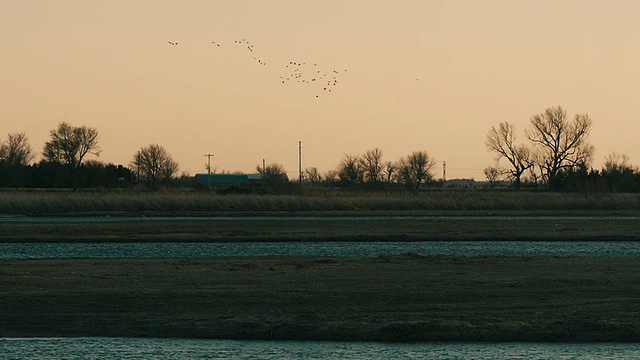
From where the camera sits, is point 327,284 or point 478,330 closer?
point 478,330

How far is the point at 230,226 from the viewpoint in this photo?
179 ft

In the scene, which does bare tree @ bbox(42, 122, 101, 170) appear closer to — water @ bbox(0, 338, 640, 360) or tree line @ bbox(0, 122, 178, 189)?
tree line @ bbox(0, 122, 178, 189)

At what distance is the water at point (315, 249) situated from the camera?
117 feet

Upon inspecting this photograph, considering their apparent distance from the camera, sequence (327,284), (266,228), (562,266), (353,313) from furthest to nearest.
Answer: (266,228) < (562,266) < (327,284) < (353,313)

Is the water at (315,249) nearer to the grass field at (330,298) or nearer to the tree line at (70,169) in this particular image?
the grass field at (330,298)

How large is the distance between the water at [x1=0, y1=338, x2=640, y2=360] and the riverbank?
0.46 metres

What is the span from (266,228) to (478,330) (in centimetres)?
3548

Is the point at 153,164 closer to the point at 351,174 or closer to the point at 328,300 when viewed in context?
the point at 351,174

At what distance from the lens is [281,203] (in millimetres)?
76688

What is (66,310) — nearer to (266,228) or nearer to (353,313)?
(353,313)

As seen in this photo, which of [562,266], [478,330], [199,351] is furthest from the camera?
[562,266]

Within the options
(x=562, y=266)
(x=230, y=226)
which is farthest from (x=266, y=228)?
(x=562, y=266)

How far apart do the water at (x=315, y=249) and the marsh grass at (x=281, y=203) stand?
32.7 m

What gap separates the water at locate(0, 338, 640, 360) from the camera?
639 inches
